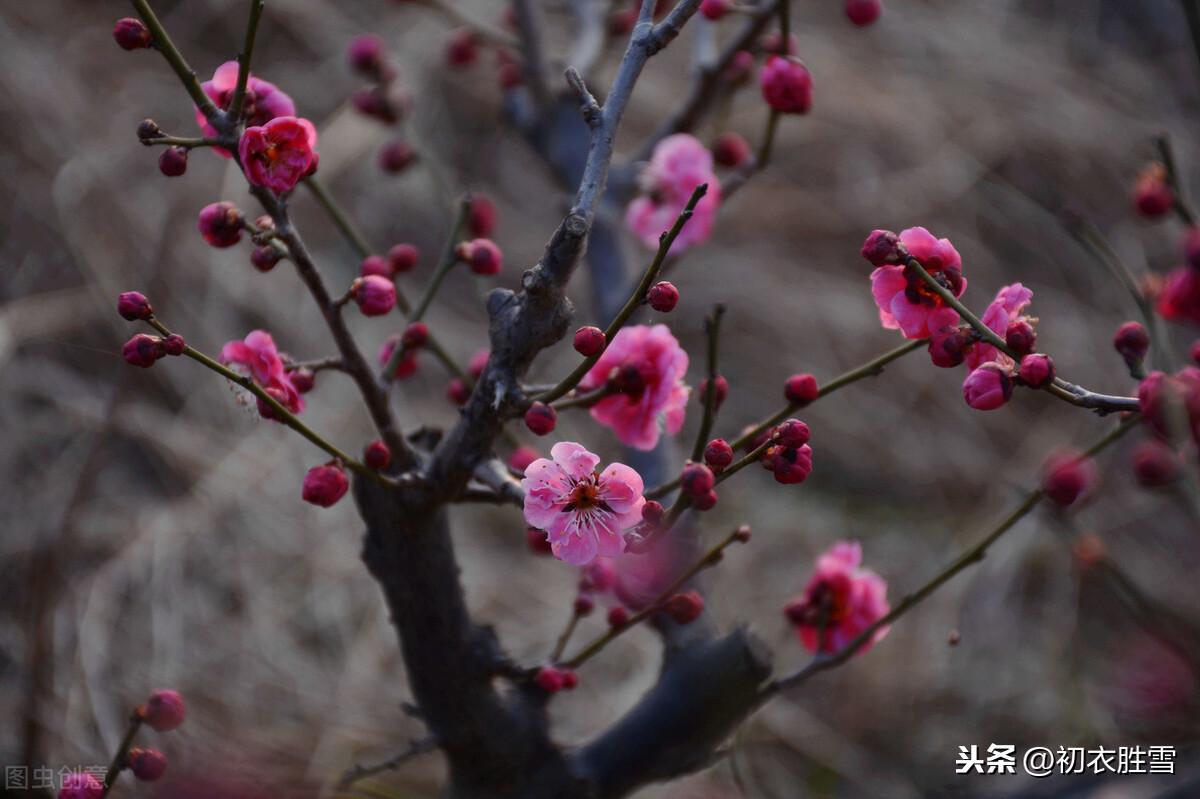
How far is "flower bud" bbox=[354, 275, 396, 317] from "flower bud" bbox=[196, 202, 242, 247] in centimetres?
9

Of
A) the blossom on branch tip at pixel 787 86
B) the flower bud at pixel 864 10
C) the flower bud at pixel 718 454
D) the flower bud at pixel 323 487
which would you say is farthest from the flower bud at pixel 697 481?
the flower bud at pixel 864 10

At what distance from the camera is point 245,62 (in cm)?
66

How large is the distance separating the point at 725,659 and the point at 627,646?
134cm

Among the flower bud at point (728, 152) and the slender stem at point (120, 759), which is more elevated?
the flower bud at point (728, 152)

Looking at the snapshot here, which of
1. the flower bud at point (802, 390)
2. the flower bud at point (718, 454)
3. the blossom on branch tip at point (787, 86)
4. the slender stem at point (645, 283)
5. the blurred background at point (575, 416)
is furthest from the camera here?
the blurred background at point (575, 416)

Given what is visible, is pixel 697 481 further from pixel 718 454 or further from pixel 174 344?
pixel 174 344

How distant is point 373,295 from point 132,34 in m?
0.22

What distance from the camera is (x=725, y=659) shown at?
867 mm

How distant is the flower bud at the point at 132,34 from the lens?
70 centimetres

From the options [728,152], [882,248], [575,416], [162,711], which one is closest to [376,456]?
[162,711]

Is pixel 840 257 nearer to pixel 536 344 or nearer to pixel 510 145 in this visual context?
pixel 510 145

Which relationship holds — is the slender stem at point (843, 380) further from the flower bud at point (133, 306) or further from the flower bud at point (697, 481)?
the flower bud at point (133, 306)

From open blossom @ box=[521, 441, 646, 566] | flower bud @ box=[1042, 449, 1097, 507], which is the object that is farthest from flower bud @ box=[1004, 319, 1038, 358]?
open blossom @ box=[521, 441, 646, 566]

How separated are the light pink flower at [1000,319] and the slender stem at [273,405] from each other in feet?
1.32
